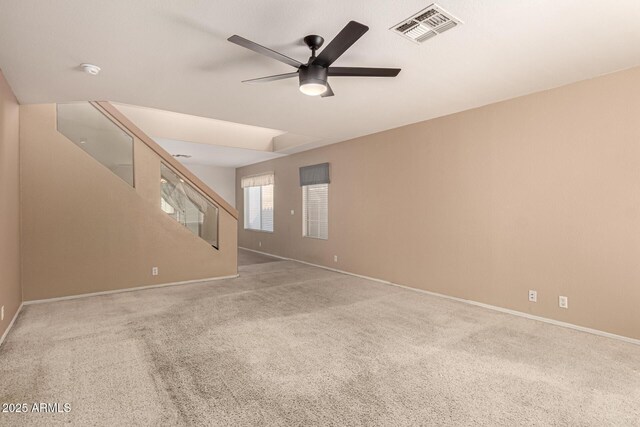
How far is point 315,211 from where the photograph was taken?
6836 millimetres

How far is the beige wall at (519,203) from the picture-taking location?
296cm

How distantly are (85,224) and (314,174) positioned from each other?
3900 mm

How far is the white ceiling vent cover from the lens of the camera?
2078mm

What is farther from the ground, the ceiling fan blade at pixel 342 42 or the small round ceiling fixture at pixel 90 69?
the small round ceiling fixture at pixel 90 69

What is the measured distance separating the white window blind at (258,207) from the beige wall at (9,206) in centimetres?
520

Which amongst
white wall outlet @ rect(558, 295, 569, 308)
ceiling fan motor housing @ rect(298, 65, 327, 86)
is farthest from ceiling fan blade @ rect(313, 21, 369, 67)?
white wall outlet @ rect(558, 295, 569, 308)

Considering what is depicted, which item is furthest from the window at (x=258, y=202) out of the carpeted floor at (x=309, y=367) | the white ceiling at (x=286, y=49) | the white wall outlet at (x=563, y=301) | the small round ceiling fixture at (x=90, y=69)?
the white wall outlet at (x=563, y=301)

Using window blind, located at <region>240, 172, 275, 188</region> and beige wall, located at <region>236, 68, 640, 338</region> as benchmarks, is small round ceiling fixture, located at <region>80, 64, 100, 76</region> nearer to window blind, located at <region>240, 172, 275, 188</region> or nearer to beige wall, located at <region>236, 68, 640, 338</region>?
beige wall, located at <region>236, 68, 640, 338</region>

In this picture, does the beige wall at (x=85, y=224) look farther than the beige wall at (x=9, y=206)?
Yes

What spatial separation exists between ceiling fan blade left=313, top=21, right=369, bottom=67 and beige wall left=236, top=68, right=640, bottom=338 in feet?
8.30

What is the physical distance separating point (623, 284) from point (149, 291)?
17.9 ft

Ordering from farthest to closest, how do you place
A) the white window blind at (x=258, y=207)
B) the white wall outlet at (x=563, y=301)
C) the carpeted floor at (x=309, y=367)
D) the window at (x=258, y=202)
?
the white window blind at (x=258, y=207), the window at (x=258, y=202), the white wall outlet at (x=563, y=301), the carpeted floor at (x=309, y=367)

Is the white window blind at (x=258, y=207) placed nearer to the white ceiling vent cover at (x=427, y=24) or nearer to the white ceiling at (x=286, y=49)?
the white ceiling at (x=286, y=49)

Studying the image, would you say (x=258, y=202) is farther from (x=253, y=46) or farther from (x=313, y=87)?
(x=253, y=46)
